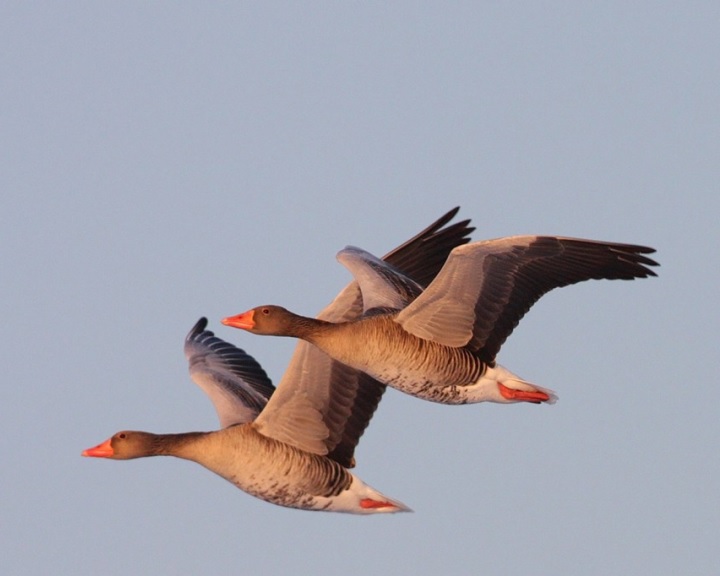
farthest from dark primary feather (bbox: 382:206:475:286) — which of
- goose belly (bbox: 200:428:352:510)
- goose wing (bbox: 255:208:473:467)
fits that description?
goose belly (bbox: 200:428:352:510)

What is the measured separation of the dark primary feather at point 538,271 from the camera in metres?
19.7

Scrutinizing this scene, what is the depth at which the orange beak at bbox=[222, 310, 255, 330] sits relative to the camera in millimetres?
21078

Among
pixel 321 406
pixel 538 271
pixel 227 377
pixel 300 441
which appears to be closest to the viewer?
pixel 538 271

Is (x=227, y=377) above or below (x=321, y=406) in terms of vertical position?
above

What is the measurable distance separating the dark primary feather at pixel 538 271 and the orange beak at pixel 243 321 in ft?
9.23

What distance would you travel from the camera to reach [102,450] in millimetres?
20703

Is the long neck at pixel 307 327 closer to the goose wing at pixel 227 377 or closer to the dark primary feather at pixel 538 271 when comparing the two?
the dark primary feather at pixel 538 271

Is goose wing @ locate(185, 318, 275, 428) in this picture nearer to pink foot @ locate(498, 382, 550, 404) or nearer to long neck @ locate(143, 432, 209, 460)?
long neck @ locate(143, 432, 209, 460)

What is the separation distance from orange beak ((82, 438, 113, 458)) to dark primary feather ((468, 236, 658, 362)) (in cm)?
459

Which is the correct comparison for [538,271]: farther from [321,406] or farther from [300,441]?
[300,441]

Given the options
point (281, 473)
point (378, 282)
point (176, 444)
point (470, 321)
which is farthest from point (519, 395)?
point (176, 444)

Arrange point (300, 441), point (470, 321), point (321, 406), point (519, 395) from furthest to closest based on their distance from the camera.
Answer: point (321, 406)
point (300, 441)
point (519, 395)
point (470, 321)

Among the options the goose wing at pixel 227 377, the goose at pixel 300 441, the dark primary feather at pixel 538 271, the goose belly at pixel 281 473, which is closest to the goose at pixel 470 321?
the dark primary feather at pixel 538 271

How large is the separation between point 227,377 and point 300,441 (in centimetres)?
306
